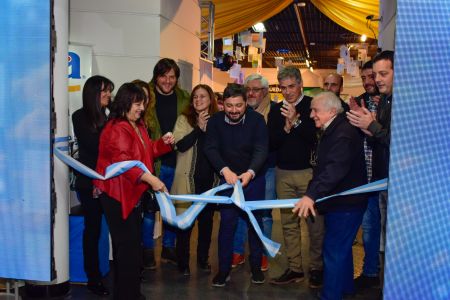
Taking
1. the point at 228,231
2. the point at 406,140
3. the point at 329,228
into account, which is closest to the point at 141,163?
the point at 228,231

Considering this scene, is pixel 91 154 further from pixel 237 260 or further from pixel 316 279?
pixel 316 279

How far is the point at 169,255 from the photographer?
4.20m

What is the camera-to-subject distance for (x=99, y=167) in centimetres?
306

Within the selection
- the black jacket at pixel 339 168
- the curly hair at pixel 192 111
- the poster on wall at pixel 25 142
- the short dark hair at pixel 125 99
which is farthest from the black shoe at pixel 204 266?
the short dark hair at pixel 125 99

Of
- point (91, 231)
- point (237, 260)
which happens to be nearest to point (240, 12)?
point (237, 260)

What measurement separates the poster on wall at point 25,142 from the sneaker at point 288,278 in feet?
5.50

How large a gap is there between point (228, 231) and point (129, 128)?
1.10m

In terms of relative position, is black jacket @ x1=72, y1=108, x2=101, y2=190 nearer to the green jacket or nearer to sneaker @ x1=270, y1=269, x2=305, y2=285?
the green jacket

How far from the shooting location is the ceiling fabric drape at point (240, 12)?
900 cm

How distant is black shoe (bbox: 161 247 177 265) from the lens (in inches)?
165

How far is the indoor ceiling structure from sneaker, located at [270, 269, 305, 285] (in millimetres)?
5931

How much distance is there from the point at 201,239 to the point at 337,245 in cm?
135

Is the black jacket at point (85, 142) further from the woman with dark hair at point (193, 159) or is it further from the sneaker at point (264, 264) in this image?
the sneaker at point (264, 264)

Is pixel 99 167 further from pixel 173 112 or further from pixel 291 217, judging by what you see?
pixel 291 217
